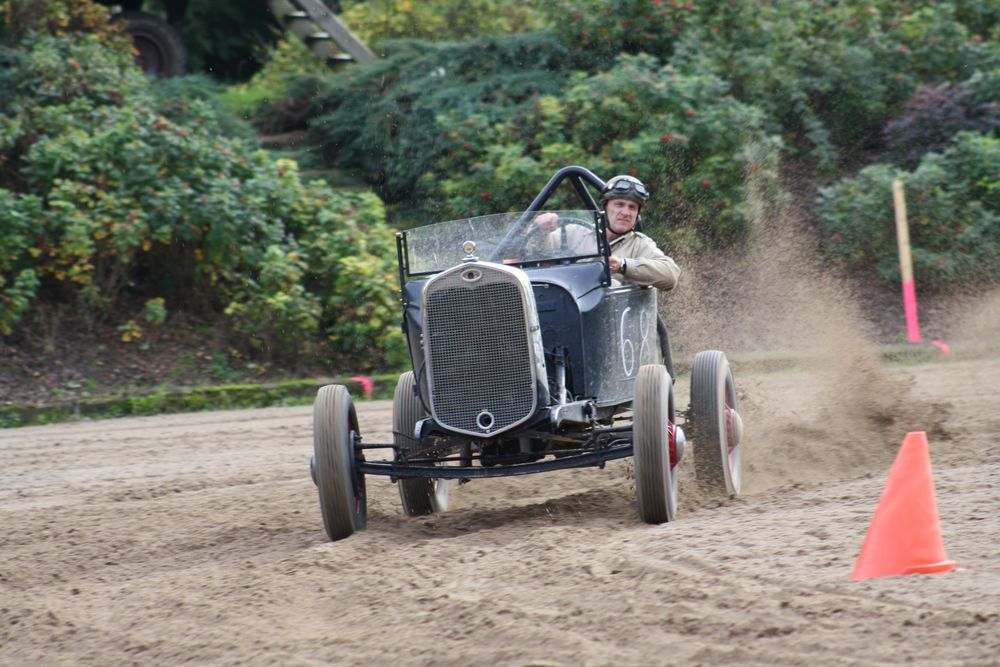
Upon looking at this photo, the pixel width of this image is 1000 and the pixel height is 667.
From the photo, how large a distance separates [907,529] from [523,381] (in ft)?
6.72

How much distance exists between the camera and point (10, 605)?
529 cm

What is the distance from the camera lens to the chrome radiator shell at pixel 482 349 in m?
5.98

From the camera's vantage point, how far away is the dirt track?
13.3 ft

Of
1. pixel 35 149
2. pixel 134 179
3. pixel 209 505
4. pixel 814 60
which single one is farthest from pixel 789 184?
pixel 209 505

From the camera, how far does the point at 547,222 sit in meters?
6.90

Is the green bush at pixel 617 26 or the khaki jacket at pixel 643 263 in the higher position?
the green bush at pixel 617 26

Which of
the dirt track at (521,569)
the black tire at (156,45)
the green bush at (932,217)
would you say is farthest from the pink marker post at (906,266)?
the black tire at (156,45)

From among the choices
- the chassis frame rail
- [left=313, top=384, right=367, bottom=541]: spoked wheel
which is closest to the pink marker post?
the chassis frame rail

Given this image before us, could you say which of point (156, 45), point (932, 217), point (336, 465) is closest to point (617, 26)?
point (932, 217)

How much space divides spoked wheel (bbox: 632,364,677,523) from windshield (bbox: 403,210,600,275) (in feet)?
3.66

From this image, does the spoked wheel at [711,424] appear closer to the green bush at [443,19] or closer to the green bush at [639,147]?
the green bush at [639,147]

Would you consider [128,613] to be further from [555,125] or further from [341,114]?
[341,114]

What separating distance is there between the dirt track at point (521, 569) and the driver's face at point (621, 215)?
1521 mm

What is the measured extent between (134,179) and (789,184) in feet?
26.0
